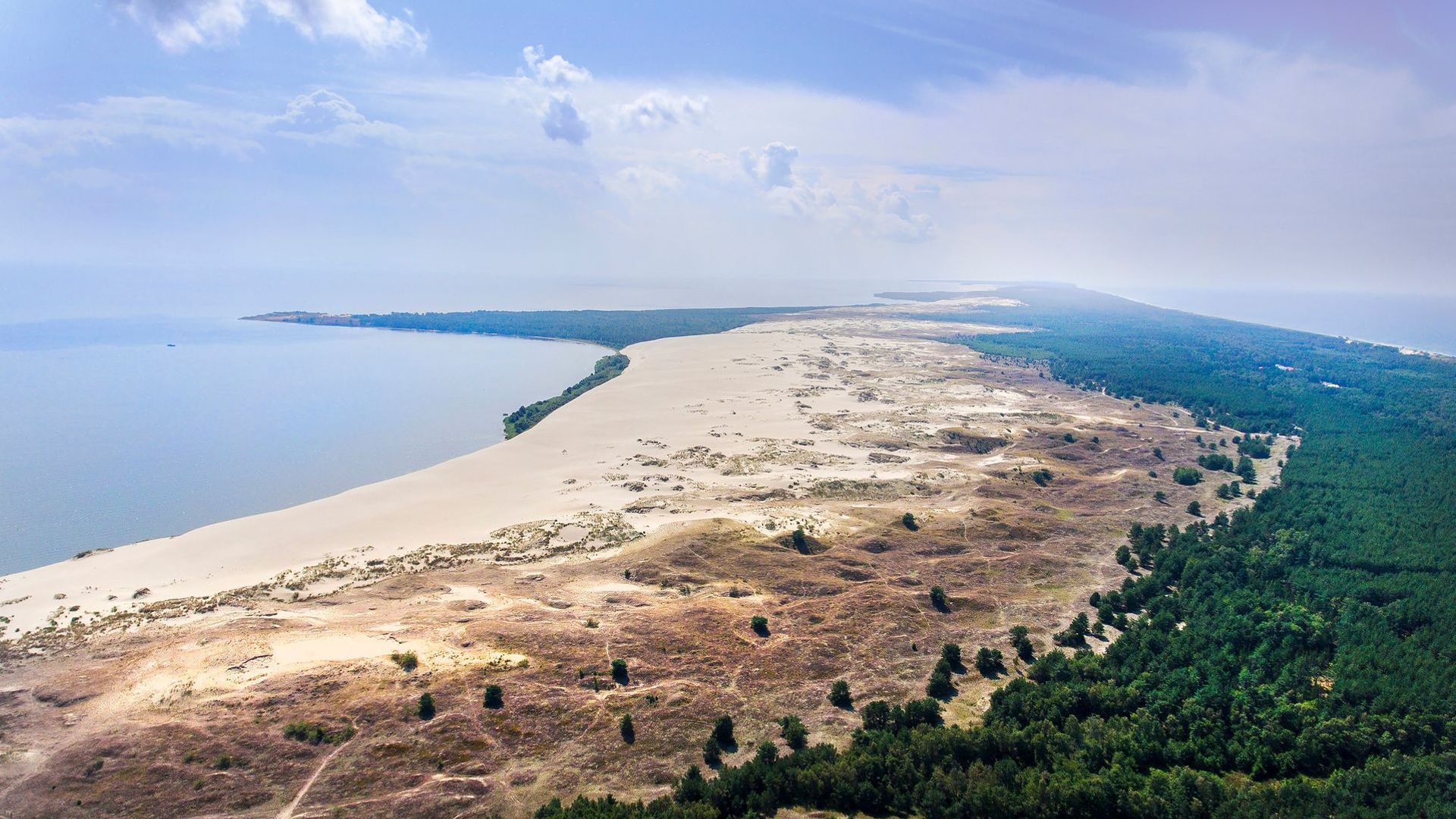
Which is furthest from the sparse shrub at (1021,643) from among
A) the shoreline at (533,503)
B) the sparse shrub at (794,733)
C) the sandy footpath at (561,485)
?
the sandy footpath at (561,485)

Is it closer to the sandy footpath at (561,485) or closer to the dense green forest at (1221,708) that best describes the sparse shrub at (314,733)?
the dense green forest at (1221,708)

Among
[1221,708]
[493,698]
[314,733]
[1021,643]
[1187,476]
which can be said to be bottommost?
[314,733]

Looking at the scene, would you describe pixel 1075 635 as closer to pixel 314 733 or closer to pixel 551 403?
pixel 314 733

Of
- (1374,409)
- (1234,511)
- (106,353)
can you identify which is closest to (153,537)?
(1234,511)

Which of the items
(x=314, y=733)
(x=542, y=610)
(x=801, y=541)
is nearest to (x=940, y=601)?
(x=801, y=541)

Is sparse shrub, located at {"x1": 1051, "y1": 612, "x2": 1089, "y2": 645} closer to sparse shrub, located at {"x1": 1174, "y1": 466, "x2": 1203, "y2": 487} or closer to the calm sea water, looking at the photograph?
sparse shrub, located at {"x1": 1174, "y1": 466, "x2": 1203, "y2": 487}

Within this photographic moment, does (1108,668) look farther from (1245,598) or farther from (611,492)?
(611,492)

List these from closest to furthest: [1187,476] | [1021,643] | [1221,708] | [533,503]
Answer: [1221,708] → [1021,643] → [533,503] → [1187,476]
